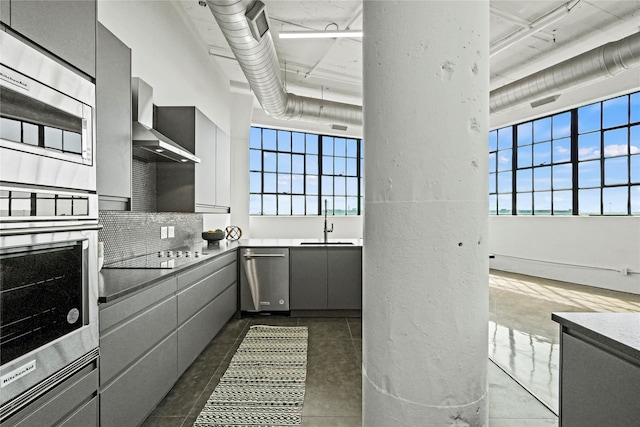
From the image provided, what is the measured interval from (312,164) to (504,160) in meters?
4.40

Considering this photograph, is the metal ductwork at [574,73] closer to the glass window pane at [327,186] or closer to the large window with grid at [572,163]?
the large window with grid at [572,163]

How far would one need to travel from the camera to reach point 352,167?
8.68m

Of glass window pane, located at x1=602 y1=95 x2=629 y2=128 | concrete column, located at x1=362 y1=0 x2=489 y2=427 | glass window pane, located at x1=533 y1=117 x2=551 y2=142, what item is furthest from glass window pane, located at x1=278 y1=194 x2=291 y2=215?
concrete column, located at x1=362 y1=0 x2=489 y2=427

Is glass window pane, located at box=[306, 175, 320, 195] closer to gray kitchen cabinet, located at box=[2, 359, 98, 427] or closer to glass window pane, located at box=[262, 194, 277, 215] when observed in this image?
glass window pane, located at box=[262, 194, 277, 215]

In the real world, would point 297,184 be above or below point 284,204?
above

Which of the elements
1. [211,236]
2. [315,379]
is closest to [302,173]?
[211,236]

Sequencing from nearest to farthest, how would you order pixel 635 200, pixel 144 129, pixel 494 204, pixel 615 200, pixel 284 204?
pixel 144 129 → pixel 635 200 → pixel 615 200 → pixel 494 204 → pixel 284 204

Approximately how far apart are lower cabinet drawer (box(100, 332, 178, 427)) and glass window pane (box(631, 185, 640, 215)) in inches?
264

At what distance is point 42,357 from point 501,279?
6903 millimetres

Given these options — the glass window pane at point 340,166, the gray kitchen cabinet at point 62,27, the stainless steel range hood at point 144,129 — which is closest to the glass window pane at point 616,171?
the glass window pane at point 340,166

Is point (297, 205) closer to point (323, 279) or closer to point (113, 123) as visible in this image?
point (323, 279)

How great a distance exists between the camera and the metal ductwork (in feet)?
12.3

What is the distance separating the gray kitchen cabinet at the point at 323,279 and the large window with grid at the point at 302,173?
400 centimetres

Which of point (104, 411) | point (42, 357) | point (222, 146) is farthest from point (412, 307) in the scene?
point (222, 146)
